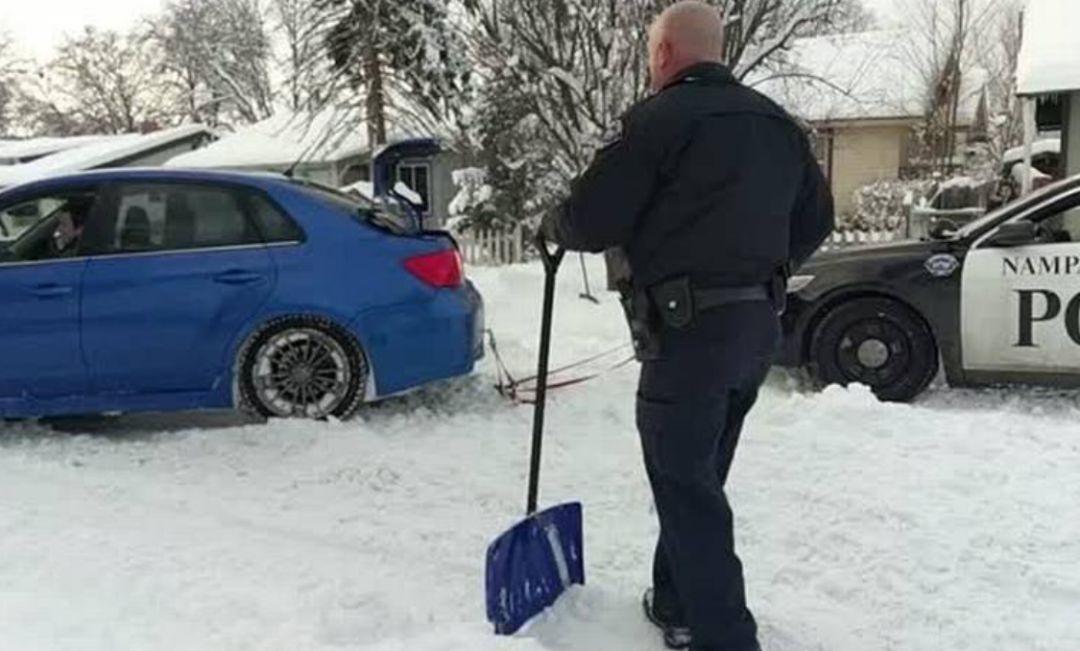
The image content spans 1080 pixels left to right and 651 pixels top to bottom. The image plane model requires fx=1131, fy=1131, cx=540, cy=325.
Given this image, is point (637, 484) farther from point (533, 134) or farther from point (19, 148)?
point (19, 148)

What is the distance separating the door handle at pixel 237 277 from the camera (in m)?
6.04

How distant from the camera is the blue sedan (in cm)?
597

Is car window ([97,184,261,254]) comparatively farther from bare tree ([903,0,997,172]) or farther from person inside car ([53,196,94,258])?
bare tree ([903,0,997,172])

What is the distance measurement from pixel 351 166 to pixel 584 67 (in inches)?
631

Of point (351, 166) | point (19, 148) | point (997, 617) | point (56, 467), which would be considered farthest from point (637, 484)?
point (19, 148)

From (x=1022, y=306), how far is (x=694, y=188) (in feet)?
14.4

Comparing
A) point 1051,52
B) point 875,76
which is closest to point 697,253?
point 1051,52

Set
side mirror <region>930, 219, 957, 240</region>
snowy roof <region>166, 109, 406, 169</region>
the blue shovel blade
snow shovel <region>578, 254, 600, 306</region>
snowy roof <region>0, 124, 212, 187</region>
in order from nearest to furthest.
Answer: the blue shovel blade < side mirror <region>930, 219, 957, 240</region> < snow shovel <region>578, 254, 600, 306</region> < snowy roof <region>0, 124, 212, 187</region> < snowy roof <region>166, 109, 406, 169</region>

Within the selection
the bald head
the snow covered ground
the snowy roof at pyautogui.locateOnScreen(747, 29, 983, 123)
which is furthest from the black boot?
the snowy roof at pyautogui.locateOnScreen(747, 29, 983, 123)

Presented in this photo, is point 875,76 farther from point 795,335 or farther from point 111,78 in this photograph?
point 111,78

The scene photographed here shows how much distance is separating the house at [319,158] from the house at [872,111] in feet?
31.6

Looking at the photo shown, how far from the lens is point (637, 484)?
5.16 metres

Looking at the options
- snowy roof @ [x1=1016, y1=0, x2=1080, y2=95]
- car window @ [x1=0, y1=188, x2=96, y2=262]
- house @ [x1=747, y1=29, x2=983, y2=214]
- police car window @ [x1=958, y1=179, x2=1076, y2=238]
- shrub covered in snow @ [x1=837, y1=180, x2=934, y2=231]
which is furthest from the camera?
house @ [x1=747, y1=29, x2=983, y2=214]

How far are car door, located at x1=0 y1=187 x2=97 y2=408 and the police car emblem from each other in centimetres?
486
